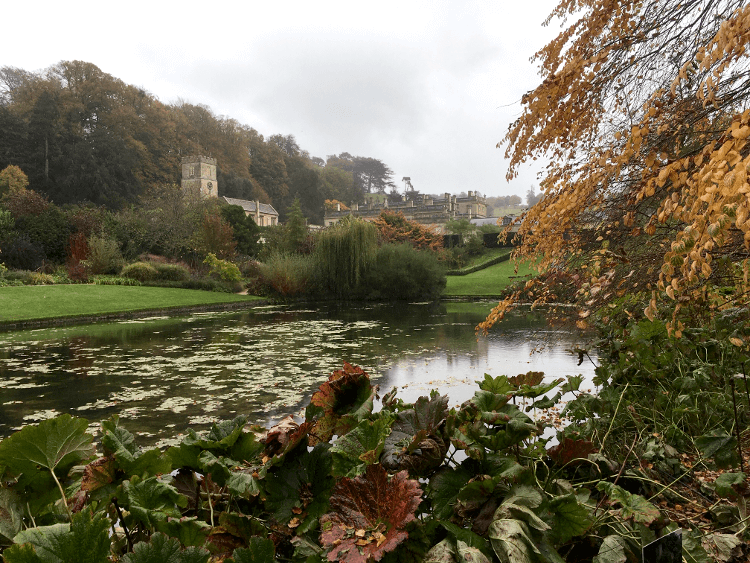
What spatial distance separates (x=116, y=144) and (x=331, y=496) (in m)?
47.2

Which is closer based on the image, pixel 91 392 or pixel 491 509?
pixel 491 509

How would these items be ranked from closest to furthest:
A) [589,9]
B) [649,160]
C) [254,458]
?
[254,458] → [649,160] → [589,9]

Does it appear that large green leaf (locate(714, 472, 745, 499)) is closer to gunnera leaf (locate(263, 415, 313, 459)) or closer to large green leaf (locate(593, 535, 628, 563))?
large green leaf (locate(593, 535, 628, 563))

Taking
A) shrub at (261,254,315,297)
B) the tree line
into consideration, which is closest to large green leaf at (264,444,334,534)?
shrub at (261,254,315,297)

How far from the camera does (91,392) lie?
580 cm

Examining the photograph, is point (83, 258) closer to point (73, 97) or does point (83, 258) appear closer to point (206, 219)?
point (206, 219)

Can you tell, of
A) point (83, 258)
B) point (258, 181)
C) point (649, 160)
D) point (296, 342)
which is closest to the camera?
point (649, 160)

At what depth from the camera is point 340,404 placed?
1.37 meters

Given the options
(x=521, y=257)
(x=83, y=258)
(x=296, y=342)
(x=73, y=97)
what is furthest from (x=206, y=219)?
(x=73, y=97)

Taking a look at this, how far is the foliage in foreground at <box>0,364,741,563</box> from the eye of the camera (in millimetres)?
909

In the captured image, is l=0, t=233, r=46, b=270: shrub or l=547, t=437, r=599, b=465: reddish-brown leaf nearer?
l=547, t=437, r=599, b=465: reddish-brown leaf

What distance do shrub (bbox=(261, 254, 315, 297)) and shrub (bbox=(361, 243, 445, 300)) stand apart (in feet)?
8.08

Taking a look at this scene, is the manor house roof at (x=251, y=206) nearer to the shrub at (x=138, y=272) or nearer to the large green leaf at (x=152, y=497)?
the shrub at (x=138, y=272)

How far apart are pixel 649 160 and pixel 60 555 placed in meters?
2.45
